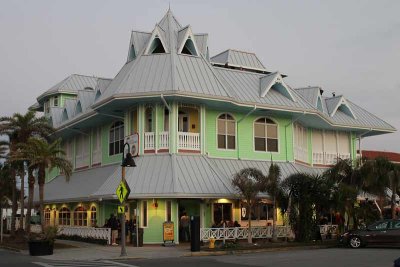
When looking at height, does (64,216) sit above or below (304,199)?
below

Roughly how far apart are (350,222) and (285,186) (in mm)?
5545

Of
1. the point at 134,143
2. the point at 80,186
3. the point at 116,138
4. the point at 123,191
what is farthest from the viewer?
the point at 80,186

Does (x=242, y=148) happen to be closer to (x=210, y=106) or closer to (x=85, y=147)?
(x=210, y=106)

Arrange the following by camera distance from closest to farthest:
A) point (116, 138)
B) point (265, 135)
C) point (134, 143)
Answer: point (134, 143) → point (265, 135) → point (116, 138)

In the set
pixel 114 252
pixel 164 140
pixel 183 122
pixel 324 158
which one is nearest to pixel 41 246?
pixel 114 252

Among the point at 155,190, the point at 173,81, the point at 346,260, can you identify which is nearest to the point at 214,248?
the point at 155,190

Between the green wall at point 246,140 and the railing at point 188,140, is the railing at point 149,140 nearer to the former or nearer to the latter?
the railing at point 188,140

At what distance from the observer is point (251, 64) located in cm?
3809

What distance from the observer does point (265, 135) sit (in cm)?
3244

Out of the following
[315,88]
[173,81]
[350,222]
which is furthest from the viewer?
[315,88]

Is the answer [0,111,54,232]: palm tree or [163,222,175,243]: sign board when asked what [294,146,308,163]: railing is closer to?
[163,222,175,243]: sign board

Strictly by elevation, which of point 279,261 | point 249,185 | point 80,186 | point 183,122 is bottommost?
point 279,261

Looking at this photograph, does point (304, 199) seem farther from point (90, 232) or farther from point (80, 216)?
point (80, 216)

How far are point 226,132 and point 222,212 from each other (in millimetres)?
4751
